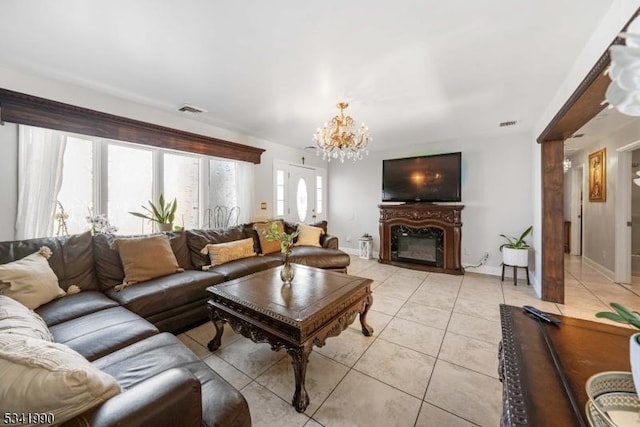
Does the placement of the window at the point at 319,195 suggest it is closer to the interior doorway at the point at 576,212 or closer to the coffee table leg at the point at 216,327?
→ the coffee table leg at the point at 216,327

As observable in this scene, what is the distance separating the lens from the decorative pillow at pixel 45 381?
2.10 ft

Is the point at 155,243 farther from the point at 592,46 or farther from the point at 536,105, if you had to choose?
the point at 536,105

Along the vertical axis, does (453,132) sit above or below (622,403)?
above

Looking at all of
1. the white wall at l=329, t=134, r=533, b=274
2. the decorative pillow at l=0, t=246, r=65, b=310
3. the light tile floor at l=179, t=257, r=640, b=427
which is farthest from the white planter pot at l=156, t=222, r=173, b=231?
the white wall at l=329, t=134, r=533, b=274

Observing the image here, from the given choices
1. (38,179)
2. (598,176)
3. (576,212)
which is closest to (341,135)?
(38,179)

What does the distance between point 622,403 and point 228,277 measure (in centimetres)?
269

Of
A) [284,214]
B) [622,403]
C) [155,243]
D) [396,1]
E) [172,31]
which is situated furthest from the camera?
[284,214]

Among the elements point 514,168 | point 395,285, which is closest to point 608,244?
point 514,168

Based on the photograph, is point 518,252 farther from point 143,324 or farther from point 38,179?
point 38,179

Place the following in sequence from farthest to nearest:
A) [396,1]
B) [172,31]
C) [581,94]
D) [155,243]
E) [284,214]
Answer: [284,214] < [155,243] < [581,94] < [172,31] < [396,1]

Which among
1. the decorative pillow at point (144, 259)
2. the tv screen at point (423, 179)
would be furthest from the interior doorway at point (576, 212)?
the decorative pillow at point (144, 259)

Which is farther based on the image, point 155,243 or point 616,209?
point 616,209

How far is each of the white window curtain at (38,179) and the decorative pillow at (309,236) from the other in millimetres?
2900

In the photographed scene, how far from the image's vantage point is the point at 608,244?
400 cm
